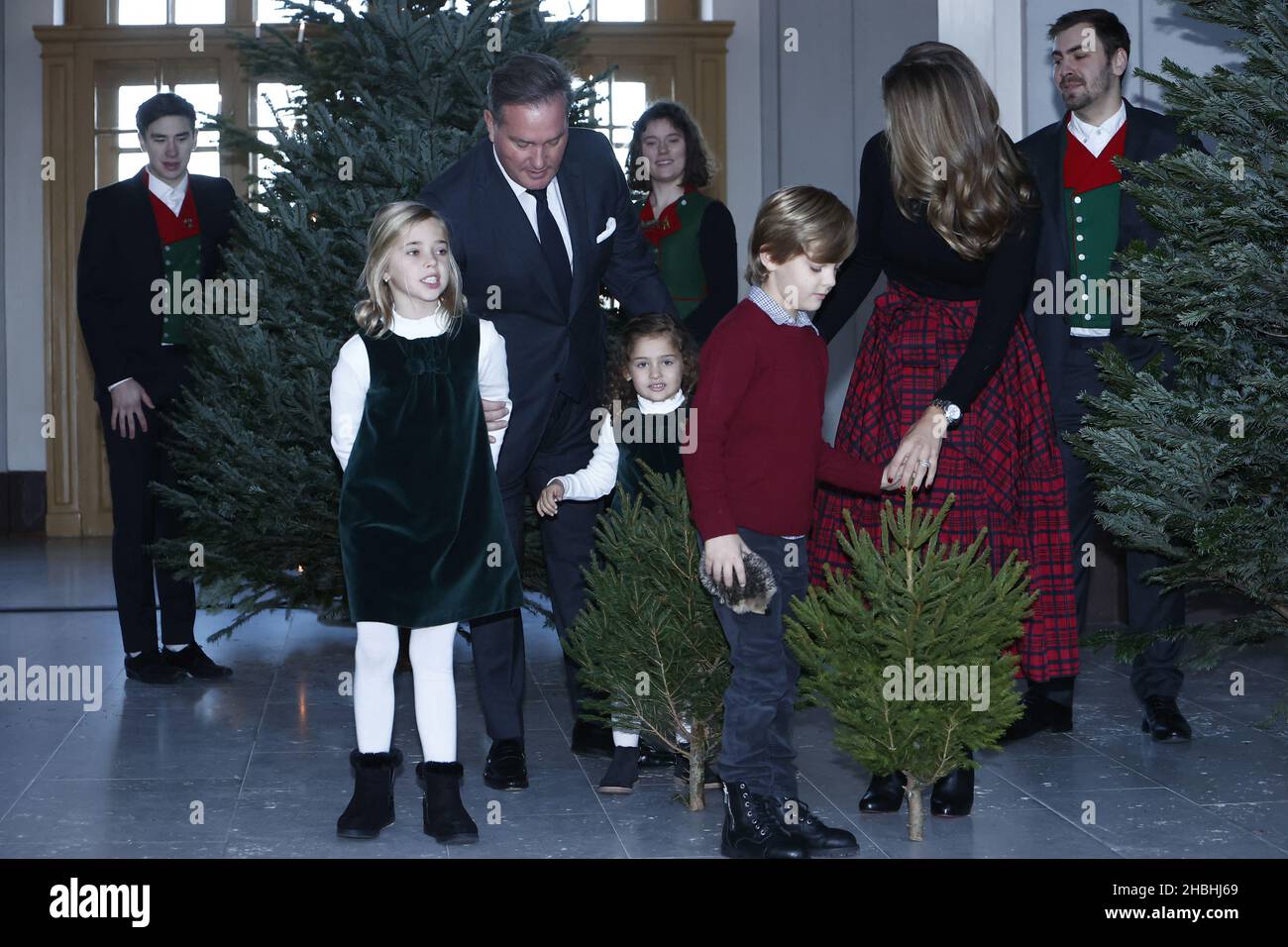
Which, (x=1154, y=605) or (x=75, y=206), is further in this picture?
(x=75, y=206)

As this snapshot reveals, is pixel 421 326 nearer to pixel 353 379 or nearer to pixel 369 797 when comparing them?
pixel 353 379

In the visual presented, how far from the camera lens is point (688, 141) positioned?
16.7ft

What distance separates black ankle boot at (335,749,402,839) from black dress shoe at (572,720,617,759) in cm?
88

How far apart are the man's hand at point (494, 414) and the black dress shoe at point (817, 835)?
1.11m

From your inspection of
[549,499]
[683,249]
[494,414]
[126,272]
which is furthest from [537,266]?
[126,272]

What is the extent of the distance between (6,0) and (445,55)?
20.4 ft

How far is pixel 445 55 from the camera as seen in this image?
5.16 m

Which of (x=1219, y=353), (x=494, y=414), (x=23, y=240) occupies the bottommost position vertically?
(x=494, y=414)

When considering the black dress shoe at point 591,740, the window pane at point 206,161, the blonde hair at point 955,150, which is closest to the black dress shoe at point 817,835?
the black dress shoe at point 591,740

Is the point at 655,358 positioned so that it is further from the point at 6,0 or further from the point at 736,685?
the point at 6,0

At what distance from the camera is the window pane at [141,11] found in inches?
407

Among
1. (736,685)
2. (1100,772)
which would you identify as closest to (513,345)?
(736,685)

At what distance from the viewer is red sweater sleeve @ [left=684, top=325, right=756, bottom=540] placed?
3129mm

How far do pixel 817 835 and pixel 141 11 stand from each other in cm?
891
